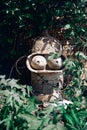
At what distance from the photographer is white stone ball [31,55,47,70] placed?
154 inches

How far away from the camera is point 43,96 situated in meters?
4.01

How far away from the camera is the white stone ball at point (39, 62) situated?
154 inches

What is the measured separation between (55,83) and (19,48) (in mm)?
878

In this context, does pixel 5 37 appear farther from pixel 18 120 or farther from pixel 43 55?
pixel 18 120

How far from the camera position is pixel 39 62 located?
3.90 meters

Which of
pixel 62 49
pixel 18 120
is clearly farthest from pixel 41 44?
pixel 18 120

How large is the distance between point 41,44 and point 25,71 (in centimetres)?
71

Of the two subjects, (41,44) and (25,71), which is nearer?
(41,44)

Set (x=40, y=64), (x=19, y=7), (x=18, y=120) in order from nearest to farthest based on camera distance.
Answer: (x=18, y=120) < (x=40, y=64) < (x=19, y=7)

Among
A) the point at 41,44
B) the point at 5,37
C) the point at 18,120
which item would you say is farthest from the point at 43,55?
the point at 18,120

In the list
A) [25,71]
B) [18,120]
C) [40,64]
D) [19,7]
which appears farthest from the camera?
[25,71]

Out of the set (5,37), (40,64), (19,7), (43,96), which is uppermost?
(19,7)

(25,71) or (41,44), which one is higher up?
(41,44)

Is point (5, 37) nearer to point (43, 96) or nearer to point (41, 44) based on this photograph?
point (41, 44)
